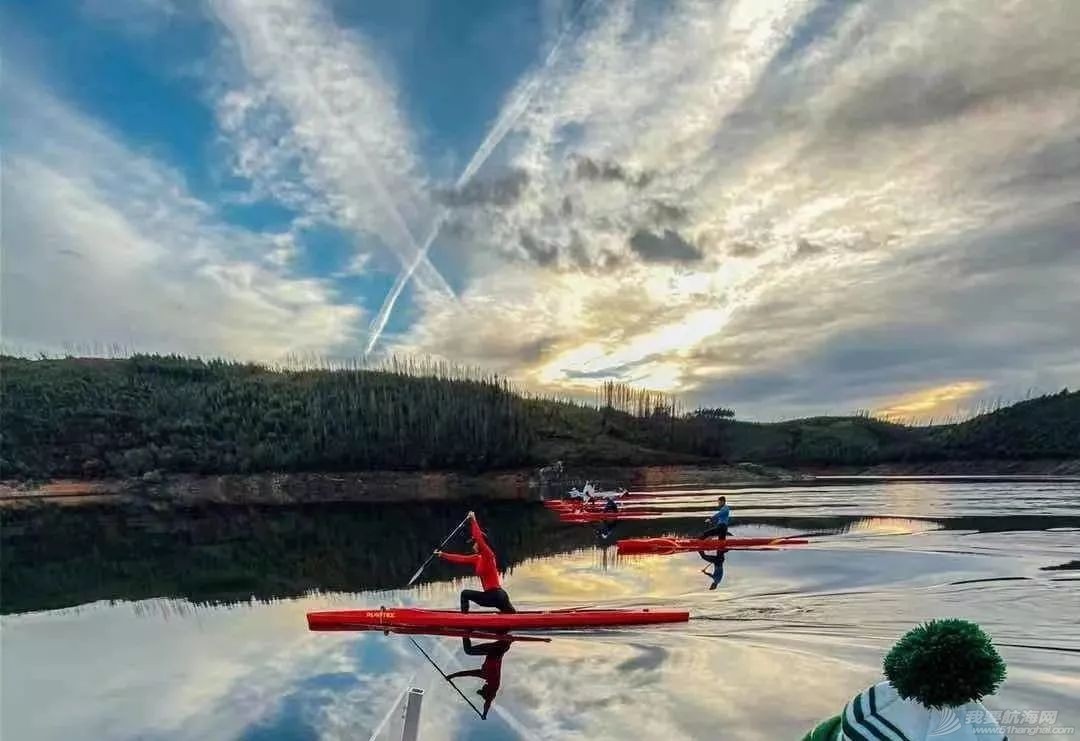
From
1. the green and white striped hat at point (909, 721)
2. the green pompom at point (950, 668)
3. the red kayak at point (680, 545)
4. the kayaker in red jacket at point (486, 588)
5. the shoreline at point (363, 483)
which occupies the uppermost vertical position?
the green pompom at point (950, 668)

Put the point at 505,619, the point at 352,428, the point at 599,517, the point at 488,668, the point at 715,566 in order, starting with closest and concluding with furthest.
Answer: the point at 488,668 < the point at 505,619 < the point at 715,566 < the point at 599,517 < the point at 352,428

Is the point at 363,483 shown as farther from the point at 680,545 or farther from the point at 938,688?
the point at 938,688

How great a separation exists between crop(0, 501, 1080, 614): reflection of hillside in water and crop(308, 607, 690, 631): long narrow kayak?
813 cm

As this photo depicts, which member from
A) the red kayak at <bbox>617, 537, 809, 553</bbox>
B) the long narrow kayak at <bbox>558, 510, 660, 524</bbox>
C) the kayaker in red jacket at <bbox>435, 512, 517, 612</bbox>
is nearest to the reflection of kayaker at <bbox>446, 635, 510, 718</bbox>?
the kayaker in red jacket at <bbox>435, 512, 517, 612</bbox>

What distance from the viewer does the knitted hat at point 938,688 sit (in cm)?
247

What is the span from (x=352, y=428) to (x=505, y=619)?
10900 cm

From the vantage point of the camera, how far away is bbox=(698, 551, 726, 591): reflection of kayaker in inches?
819

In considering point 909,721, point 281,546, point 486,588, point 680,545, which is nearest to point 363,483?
point 281,546

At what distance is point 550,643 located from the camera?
14.6 meters

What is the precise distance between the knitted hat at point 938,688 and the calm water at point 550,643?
27.3ft

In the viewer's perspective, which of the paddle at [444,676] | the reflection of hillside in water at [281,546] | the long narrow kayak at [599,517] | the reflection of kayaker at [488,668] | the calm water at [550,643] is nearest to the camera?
the calm water at [550,643]

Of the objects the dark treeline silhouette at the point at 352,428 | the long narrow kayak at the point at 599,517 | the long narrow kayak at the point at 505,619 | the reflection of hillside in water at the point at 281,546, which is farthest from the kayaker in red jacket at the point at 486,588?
the dark treeline silhouette at the point at 352,428

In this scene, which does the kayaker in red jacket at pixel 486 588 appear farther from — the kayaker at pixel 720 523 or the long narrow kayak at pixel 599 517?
the long narrow kayak at pixel 599 517

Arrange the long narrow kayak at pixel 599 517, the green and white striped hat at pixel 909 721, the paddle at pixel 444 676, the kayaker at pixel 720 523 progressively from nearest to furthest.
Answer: the green and white striped hat at pixel 909 721
the paddle at pixel 444 676
the kayaker at pixel 720 523
the long narrow kayak at pixel 599 517
